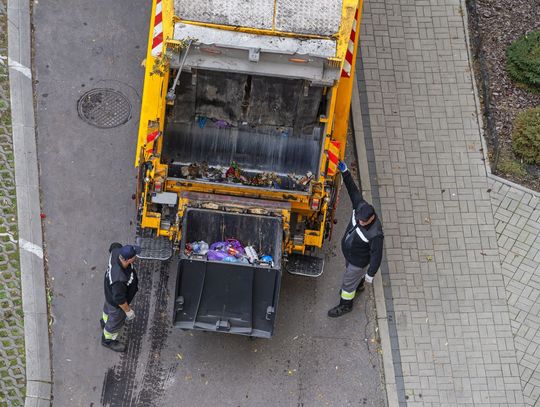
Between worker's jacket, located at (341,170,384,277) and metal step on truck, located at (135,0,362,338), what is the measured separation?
0.94ft

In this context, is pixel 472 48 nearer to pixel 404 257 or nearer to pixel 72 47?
pixel 404 257

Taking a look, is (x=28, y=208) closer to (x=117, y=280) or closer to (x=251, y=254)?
(x=117, y=280)

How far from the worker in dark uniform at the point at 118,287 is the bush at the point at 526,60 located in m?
5.88

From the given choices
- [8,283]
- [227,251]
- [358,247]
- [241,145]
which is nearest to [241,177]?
[241,145]

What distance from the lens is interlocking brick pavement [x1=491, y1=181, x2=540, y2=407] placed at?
10.8 m

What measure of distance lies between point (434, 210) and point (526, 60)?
263 cm

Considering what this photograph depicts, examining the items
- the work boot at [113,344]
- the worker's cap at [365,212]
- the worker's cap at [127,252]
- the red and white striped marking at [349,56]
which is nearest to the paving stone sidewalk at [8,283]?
the work boot at [113,344]

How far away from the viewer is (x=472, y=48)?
12.8m

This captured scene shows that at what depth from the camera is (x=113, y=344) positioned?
10289 mm

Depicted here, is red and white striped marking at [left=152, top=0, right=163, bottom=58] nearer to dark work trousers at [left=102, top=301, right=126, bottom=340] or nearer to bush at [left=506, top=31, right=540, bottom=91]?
dark work trousers at [left=102, top=301, right=126, bottom=340]

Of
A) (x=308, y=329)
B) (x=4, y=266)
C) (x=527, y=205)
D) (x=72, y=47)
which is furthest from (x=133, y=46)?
(x=527, y=205)

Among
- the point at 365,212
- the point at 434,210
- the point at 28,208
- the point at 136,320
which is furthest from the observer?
the point at 434,210

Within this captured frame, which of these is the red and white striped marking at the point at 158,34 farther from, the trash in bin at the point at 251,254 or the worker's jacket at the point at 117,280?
the trash in bin at the point at 251,254

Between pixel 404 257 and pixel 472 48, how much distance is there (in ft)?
11.1
